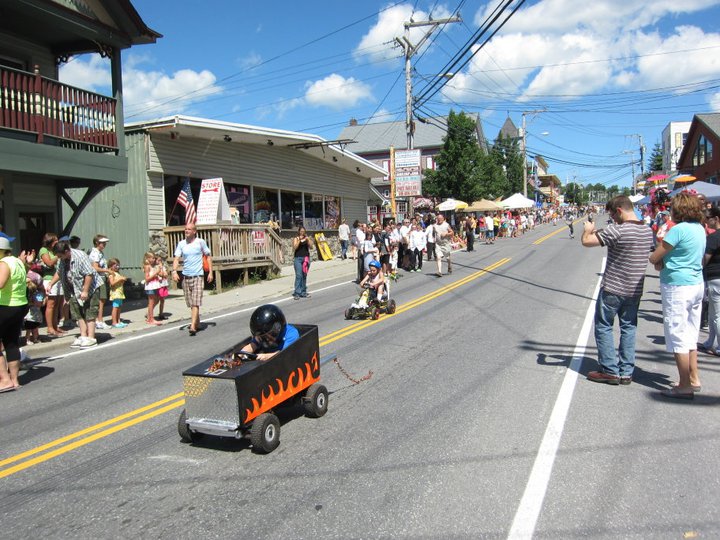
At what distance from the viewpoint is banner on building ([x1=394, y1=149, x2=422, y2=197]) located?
84.3 ft

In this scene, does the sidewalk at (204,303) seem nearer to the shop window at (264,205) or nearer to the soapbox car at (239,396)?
the shop window at (264,205)

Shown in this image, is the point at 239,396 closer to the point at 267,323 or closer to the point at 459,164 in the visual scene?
the point at 267,323

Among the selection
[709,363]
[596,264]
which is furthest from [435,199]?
[709,363]

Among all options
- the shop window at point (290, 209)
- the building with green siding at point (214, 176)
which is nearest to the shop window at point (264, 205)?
the building with green siding at point (214, 176)

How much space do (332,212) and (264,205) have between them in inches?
215

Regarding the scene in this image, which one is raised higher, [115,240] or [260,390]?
[115,240]

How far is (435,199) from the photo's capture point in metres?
45.2

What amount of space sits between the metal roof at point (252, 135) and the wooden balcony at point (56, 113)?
332cm

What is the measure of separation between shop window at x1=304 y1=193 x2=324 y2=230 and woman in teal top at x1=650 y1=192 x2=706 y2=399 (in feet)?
66.2

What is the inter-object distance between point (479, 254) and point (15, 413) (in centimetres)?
2162

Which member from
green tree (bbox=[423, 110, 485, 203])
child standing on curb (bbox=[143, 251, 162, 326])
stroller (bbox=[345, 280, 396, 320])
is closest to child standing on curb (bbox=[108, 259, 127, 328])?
child standing on curb (bbox=[143, 251, 162, 326])

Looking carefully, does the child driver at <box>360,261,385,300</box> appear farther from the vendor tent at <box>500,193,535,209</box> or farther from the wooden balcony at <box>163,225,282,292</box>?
the vendor tent at <box>500,193,535,209</box>

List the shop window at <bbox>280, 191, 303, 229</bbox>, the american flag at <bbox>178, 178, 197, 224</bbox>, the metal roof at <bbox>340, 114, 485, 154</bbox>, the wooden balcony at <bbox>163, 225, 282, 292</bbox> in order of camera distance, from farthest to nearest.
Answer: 1. the metal roof at <bbox>340, 114, 485, 154</bbox>
2. the shop window at <bbox>280, 191, 303, 229</bbox>
3. the american flag at <bbox>178, 178, 197, 224</bbox>
4. the wooden balcony at <bbox>163, 225, 282, 292</bbox>

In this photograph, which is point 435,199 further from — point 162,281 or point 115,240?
point 162,281
